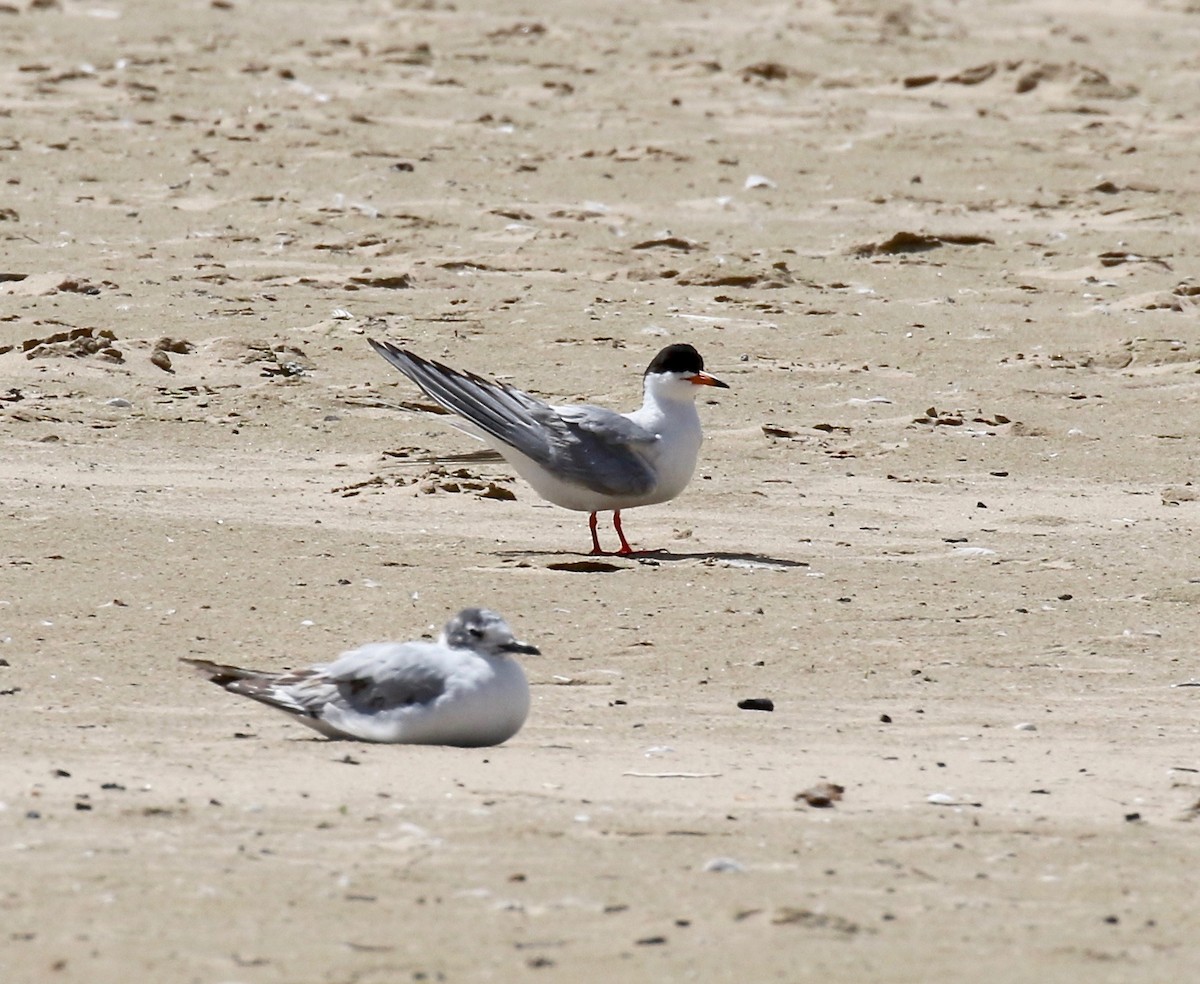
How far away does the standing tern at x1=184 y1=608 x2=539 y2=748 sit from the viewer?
18.2 feet

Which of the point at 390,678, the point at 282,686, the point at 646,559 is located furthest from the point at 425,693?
the point at 646,559

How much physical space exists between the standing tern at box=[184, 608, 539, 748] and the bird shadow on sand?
2232mm

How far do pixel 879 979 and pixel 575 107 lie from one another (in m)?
12.9

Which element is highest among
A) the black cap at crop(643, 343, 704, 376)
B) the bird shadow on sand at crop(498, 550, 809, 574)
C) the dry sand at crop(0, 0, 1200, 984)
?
the black cap at crop(643, 343, 704, 376)

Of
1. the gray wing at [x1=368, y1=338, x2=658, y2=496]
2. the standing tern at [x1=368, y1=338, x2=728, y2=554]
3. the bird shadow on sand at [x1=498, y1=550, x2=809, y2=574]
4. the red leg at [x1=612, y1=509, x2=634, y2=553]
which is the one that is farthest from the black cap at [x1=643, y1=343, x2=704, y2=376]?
the bird shadow on sand at [x1=498, y1=550, x2=809, y2=574]

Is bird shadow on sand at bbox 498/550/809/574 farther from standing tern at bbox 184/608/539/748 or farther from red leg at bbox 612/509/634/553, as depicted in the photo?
standing tern at bbox 184/608/539/748

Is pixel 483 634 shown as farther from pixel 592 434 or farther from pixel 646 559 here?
pixel 592 434

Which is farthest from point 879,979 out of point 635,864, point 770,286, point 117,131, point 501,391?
point 117,131

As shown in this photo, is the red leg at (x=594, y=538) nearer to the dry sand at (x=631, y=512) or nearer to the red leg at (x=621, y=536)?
the red leg at (x=621, y=536)

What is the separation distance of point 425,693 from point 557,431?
2.90 meters

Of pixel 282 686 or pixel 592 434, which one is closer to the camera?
pixel 282 686

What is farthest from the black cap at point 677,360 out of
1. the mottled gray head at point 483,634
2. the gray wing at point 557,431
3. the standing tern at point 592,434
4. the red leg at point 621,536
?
the mottled gray head at point 483,634

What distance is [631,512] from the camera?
30.6 ft

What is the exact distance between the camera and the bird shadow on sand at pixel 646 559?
312 inches
